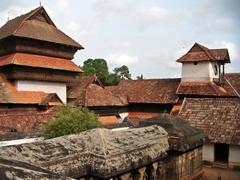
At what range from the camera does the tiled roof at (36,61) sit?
19719mm

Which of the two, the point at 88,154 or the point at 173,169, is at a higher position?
the point at 88,154

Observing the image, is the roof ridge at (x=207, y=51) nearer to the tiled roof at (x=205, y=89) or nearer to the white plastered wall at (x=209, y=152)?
the tiled roof at (x=205, y=89)

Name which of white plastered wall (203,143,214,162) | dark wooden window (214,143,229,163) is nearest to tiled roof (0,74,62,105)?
white plastered wall (203,143,214,162)

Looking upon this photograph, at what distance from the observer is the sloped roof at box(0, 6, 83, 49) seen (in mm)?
20688

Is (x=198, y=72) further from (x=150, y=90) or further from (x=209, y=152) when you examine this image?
(x=209, y=152)

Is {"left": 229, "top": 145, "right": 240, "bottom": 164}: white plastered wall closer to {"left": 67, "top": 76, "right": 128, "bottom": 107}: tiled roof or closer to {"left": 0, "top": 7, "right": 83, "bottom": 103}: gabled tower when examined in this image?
{"left": 67, "top": 76, "right": 128, "bottom": 107}: tiled roof

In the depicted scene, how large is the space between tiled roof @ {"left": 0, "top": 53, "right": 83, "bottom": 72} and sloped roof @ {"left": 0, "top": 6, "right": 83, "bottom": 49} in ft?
4.19

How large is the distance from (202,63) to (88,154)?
19.9 metres

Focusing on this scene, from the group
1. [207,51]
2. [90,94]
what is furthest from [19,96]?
[207,51]

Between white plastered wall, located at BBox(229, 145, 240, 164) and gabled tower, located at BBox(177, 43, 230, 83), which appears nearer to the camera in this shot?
white plastered wall, located at BBox(229, 145, 240, 164)

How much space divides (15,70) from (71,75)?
4622mm

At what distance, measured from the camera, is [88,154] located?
605 centimetres

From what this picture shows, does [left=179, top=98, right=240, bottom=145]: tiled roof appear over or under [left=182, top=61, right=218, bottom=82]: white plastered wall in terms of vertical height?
under

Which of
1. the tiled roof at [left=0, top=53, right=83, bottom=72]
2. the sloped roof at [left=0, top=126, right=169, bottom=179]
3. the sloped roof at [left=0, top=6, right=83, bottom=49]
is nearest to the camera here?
Result: the sloped roof at [left=0, top=126, right=169, bottom=179]
